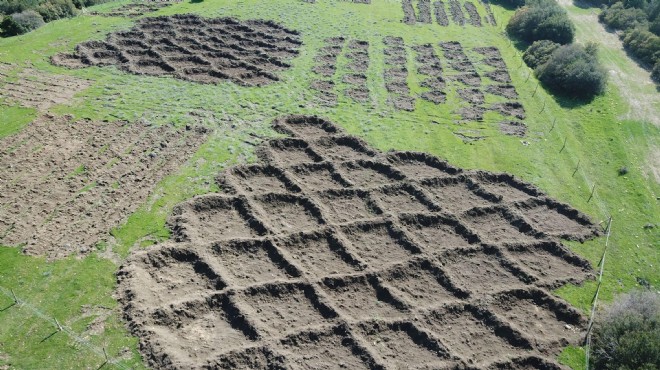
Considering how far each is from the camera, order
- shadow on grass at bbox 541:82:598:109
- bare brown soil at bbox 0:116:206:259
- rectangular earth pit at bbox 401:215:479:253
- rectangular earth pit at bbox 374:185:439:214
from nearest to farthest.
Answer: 1. bare brown soil at bbox 0:116:206:259
2. rectangular earth pit at bbox 401:215:479:253
3. rectangular earth pit at bbox 374:185:439:214
4. shadow on grass at bbox 541:82:598:109

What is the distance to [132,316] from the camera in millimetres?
15711

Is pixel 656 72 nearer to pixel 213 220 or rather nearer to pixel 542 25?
pixel 542 25

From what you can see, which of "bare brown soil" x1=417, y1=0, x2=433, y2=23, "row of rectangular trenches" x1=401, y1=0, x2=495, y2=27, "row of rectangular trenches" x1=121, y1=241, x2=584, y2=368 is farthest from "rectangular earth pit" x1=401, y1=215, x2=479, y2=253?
"bare brown soil" x1=417, y1=0, x2=433, y2=23

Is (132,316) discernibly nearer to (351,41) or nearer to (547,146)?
(547,146)

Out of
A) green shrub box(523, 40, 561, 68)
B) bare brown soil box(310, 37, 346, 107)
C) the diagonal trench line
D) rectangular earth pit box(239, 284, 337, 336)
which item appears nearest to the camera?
the diagonal trench line

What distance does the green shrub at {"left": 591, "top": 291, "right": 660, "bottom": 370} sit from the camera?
14.9m

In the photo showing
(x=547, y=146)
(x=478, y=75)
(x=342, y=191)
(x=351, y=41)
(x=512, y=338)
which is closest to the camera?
(x=512, y=338)

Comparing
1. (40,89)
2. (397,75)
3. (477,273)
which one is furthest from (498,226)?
(40,89)

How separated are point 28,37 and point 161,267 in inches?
1075

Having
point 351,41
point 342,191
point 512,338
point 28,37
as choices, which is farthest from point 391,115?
point 28,37

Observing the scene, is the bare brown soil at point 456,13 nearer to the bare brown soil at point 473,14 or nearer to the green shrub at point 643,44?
the bare brown soil at point 473,14

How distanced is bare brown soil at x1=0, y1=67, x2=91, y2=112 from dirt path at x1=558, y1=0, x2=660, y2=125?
3548cm

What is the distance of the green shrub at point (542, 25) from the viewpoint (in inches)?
1619

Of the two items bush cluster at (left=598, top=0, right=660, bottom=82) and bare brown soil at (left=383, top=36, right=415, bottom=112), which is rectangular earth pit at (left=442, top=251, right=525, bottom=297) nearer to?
bare brown soil at (left=383, top=36, right=415, bottom=112)
